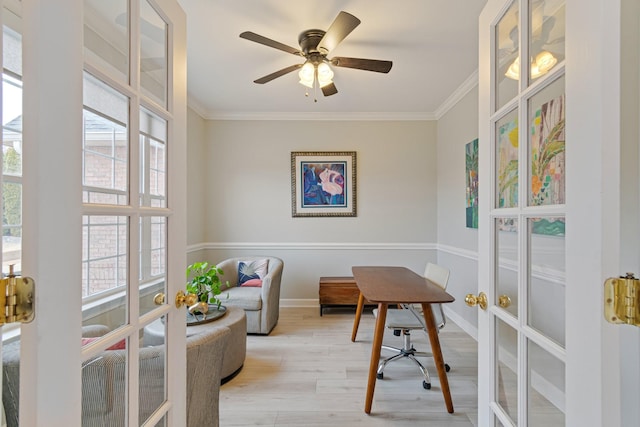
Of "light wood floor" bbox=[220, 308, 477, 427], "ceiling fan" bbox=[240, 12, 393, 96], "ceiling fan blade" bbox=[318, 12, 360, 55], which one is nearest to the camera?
"ceiling fan blade" bbox=[318, 12, 360, 55]

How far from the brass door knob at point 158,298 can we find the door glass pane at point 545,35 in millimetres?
1325

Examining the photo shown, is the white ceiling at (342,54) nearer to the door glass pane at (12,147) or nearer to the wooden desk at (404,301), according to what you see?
the door glass pane at (12,147)

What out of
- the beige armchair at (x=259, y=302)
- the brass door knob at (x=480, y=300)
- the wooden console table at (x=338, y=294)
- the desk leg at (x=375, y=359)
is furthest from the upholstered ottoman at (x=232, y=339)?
the brass door knob at (x=480, y=300)

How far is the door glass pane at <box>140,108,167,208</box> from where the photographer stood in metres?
0.91

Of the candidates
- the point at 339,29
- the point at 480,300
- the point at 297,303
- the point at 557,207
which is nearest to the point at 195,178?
the point at 297,303

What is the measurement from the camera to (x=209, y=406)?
52.9 inches

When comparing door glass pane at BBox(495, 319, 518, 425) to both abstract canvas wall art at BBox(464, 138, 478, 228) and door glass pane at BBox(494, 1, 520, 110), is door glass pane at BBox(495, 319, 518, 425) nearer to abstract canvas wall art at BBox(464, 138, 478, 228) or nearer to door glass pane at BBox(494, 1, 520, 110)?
door glass pane at BBox(494, 1, 520, 110)

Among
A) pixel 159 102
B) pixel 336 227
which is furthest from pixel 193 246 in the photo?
pixel 159 102

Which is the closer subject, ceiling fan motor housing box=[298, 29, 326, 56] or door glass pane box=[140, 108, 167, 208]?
door glass pane box=[140, 108, 167, 208]

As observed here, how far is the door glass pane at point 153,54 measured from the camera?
90 centimetres

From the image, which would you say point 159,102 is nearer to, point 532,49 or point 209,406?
point 532,49

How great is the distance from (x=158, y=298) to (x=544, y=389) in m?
1.18

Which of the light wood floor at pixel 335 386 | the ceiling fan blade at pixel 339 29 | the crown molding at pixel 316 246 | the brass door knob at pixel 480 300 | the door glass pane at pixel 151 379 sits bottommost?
the light wood floor at pixel 335 386

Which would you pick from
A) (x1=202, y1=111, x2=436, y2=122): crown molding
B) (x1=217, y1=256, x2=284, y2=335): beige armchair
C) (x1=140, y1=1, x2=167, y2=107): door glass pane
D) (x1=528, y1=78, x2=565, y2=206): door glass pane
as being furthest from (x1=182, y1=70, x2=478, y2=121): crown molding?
(x1=528, y1=78, x2=565, y2=206): door glass pane
